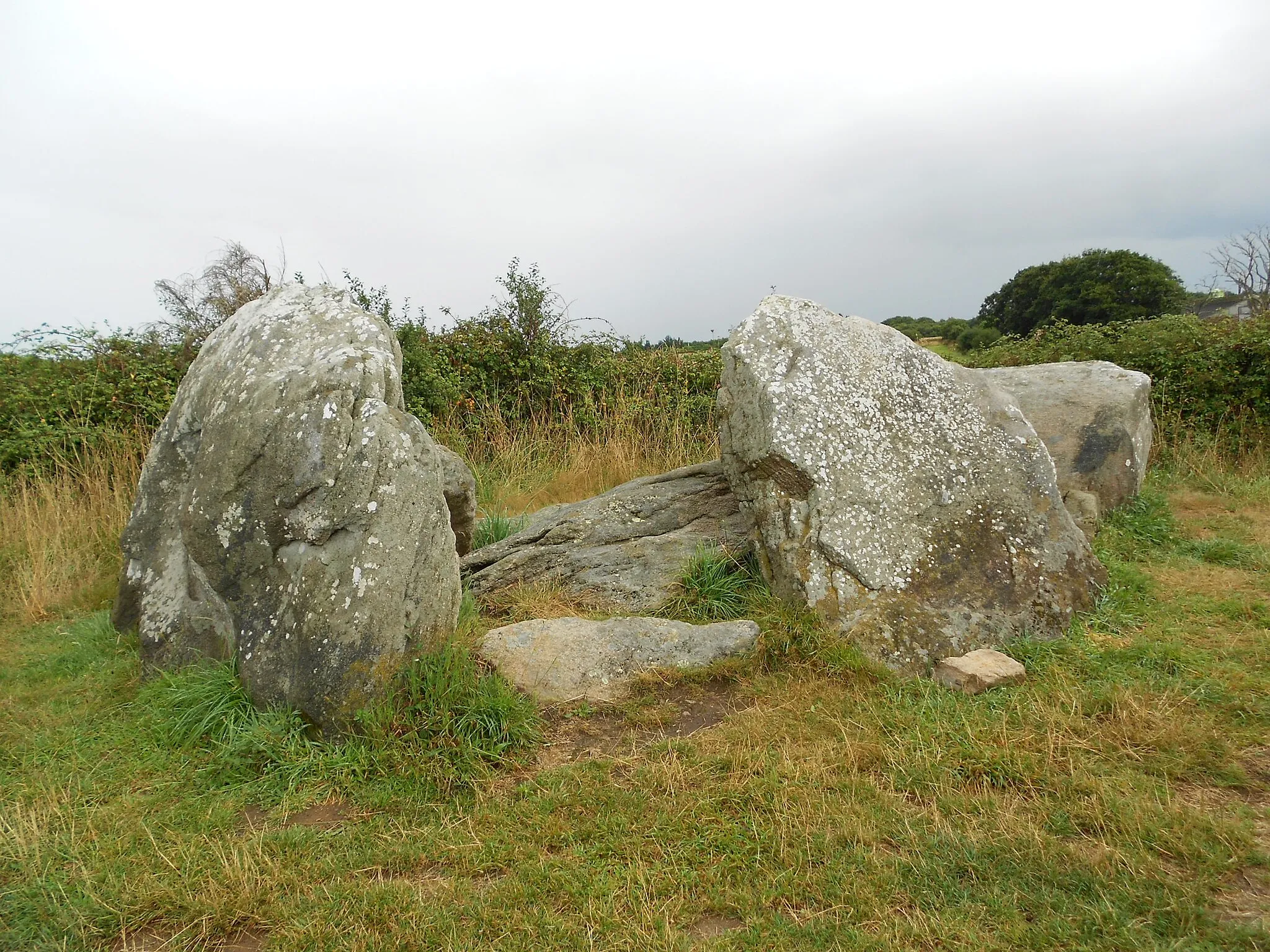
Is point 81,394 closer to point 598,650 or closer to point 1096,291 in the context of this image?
point 598,650

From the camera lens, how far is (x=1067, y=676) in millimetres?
4254

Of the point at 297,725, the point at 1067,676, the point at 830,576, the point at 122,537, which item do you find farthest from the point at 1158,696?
the point at 122,537

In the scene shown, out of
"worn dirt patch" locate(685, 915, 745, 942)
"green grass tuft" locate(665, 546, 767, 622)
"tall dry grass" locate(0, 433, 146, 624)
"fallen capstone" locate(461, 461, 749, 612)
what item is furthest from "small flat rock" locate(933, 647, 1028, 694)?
"tall dry grass" locate(0, 433, 146, 624)

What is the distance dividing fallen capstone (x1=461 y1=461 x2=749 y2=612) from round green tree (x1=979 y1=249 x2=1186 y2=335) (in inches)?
538

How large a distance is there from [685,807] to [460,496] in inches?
127

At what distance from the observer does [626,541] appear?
20.6ft

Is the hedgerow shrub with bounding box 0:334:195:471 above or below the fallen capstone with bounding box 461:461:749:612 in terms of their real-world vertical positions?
above

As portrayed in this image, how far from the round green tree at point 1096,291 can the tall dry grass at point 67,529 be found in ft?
55.0

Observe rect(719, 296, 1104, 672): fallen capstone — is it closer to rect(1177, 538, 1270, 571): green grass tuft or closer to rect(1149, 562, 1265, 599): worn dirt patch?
rect(1149, 562, 1265, 599): worn dirt patch

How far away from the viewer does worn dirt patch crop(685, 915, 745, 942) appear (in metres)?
2.69

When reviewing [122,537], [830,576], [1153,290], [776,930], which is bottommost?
[776,930]

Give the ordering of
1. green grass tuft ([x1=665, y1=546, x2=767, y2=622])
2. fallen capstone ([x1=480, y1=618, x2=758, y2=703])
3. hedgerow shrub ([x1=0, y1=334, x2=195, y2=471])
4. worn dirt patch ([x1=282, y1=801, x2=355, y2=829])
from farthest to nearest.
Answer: hedgerow shrub ([x1=0, y1=334, x2=195, y2=471]), green grass tuft ([x1=665, y1=546, x2=767, y2=622]), fallen capstone ([x1=480, y1=618, x2=758, y2=703]), worn dirt patch ([x1=282, y1=801, x2=355, y2=829])

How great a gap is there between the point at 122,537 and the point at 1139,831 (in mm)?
5622

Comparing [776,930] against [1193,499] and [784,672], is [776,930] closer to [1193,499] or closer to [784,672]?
[784,672]
